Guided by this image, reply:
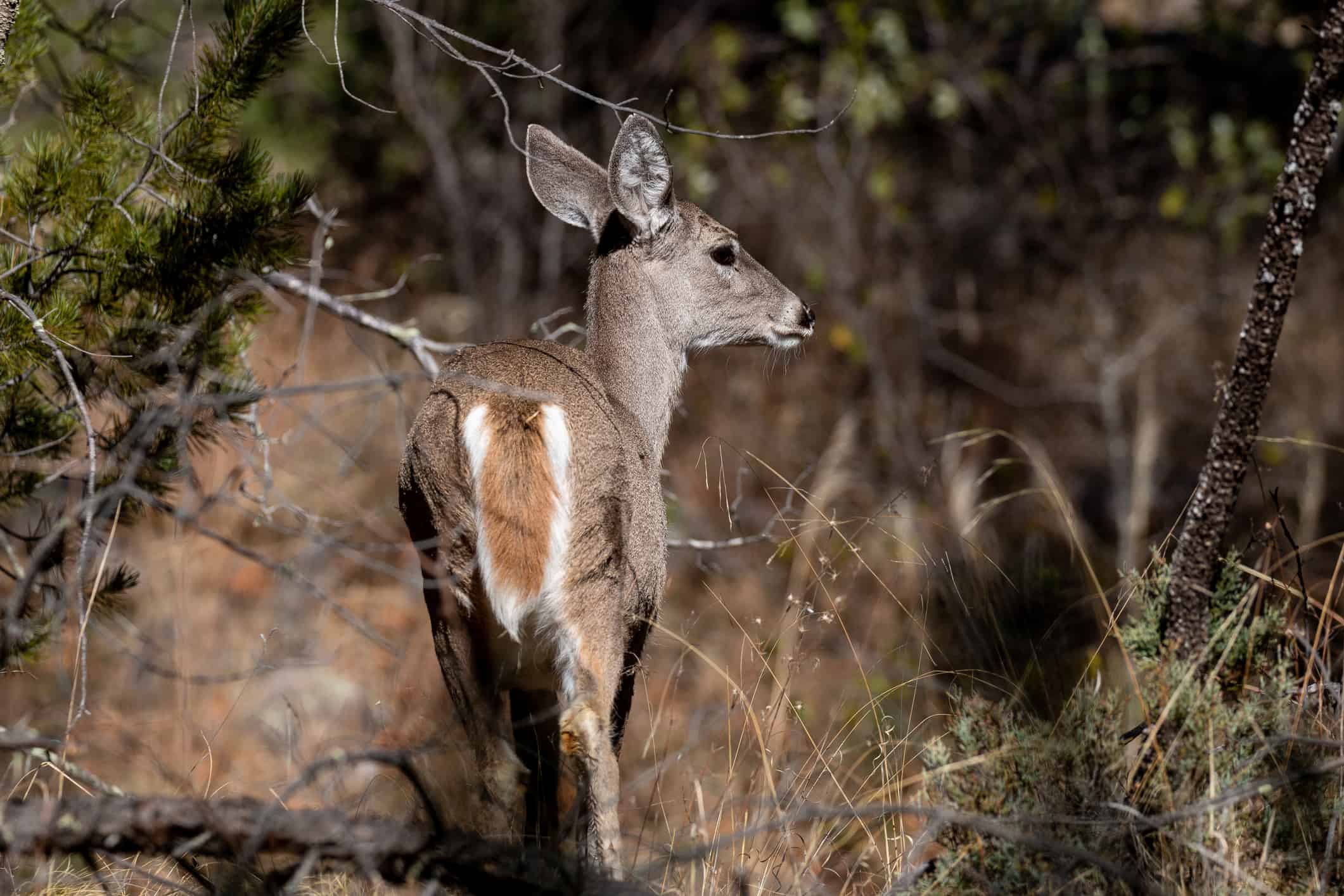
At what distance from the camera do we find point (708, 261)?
4.98 meters

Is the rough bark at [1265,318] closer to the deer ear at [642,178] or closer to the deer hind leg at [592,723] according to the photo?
the deer hind leg at [592,723]

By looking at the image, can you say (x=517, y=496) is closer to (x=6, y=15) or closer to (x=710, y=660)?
(x=710, y=660)

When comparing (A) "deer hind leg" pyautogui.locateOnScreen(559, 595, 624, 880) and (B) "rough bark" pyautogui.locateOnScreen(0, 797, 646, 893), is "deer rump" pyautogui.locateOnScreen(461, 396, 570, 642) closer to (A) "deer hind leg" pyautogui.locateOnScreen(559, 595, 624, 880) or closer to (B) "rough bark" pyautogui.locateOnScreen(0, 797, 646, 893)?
(A) "deer hind leg" pyautogui.locateOnScreen(559, 595, 624, 880)

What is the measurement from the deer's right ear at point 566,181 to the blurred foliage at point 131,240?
3.72 ft

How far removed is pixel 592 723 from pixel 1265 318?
2054mm

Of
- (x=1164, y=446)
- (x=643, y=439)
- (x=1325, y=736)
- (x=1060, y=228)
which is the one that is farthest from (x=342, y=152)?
(x=1325, y=736)

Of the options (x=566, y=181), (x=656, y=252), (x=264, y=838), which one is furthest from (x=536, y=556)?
(x=566, y=181)

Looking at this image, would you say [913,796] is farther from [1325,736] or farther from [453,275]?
[453,275]

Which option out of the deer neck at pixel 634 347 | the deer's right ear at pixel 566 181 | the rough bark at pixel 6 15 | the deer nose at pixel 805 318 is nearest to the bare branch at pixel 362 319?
the deer neck at pixel 634 347

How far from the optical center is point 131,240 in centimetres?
354

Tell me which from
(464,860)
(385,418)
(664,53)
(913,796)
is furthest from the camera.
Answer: (664,53)

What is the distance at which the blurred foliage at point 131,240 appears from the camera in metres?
3.54

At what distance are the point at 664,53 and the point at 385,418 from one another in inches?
147

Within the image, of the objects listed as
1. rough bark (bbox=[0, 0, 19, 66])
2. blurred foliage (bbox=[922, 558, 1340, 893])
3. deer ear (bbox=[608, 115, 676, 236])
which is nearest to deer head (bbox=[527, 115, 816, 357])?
deer ear (bbox=[608, 115, 676, 236])
